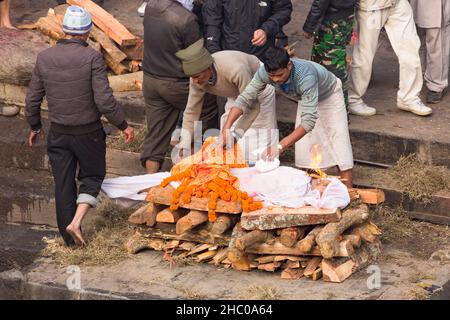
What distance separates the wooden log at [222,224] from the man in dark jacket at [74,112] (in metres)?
1.15

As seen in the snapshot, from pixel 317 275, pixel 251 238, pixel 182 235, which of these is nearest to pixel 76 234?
pixel 182 235

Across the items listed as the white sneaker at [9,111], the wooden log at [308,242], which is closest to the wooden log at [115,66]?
the white sneaker at [9,111]

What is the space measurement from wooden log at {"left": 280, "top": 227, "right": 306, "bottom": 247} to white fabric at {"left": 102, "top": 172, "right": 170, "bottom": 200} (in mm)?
1537

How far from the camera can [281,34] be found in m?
12.0

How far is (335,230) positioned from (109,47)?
4.45 meters

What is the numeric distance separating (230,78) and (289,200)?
1.27 meters

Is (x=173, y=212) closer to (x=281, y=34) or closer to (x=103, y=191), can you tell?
(x=103, y=191)

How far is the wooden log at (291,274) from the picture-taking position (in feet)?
32.2

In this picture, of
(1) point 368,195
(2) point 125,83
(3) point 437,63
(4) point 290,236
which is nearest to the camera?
(4) point 290,236

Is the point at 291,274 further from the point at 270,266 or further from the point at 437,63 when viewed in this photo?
the point at 437,63

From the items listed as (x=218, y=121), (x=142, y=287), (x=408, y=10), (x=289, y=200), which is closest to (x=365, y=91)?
(x=408, y=10)

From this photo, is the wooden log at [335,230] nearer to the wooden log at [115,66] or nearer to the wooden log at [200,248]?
the wooden log at [200,248]

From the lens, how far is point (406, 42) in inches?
470

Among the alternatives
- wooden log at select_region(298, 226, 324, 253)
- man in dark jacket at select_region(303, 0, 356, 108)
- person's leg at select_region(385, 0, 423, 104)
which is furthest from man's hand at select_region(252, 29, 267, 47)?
wooden log at select_region(298, 226, 324, 253)
